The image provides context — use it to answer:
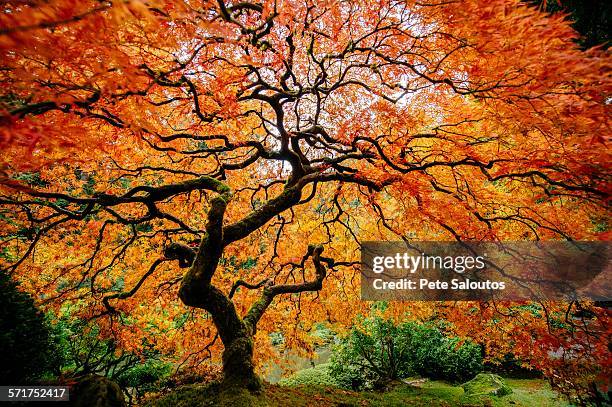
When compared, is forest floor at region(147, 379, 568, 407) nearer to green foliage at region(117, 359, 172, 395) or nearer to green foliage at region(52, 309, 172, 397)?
green foliage at region(52, 309, 172, 397)

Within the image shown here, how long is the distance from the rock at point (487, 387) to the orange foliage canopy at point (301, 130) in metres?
2.10

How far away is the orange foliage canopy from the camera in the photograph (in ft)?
7.30

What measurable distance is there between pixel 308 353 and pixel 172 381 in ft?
10.1

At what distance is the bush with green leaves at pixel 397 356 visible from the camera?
9164 millimetres

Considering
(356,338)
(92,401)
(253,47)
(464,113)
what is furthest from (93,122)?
(356,338)

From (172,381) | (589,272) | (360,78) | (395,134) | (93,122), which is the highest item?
(360,78)

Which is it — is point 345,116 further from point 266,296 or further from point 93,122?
point 93,122

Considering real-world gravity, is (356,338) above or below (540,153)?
below

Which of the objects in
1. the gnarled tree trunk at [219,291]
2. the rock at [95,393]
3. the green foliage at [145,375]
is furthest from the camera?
the green foliage at [145,375]

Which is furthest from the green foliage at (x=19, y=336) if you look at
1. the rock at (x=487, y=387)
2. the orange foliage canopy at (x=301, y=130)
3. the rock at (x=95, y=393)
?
the rock at (x=487, y=387)

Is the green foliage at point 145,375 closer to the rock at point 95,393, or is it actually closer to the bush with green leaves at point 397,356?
the bush with green leaves at point 397,356

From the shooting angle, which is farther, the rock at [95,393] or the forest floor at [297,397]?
the forest floor at [297,397]

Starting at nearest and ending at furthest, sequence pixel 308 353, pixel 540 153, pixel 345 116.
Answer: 1. pixel 540 153
2. pixel 345 116
3. pixel 308 353

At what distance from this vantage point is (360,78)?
17.8ft
